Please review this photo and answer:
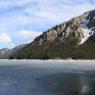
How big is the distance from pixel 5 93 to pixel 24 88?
21.3 feet

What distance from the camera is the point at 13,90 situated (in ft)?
184

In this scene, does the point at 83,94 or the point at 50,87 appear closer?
the point at 83,94

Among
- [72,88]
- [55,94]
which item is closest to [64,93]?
[55,94]

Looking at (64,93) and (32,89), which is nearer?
(64,93)

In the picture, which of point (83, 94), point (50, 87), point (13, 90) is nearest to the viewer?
point (83, 94)

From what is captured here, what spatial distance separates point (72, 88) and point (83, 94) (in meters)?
7.14

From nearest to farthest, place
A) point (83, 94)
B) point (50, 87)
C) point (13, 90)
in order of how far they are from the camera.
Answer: point (83, 94)
point (13, 90)
point (50, 87)

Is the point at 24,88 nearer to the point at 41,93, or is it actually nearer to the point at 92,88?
the point at 41,93

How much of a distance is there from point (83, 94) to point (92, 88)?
638cm

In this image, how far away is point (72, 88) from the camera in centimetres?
5841

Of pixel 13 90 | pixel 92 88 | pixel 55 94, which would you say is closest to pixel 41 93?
pixel 55 94

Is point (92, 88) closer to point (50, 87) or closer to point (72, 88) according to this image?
point (72, 88)

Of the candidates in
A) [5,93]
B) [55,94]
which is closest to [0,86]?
[5,93]

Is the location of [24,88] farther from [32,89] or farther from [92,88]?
[92,88]
